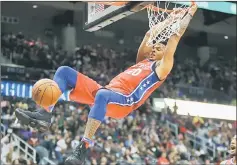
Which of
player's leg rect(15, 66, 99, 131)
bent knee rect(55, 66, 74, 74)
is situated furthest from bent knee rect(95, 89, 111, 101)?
bent knee rect(55, 66, 74, 74)

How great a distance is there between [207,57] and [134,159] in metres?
15.2

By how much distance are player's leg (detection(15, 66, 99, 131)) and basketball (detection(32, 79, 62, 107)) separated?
18 cm

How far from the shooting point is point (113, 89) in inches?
271

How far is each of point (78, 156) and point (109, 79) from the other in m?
15.0

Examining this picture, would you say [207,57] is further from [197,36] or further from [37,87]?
[37,87]

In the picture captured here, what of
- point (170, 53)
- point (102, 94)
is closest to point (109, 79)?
point (170, 53)

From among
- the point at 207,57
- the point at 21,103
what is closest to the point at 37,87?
the point at 21,103

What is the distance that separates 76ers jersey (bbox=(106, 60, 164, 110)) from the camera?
22.8 feet

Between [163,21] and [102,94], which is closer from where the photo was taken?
[102,94]

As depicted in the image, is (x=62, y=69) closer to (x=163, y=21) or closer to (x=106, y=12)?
(x=106, y=12)

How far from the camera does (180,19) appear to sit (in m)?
7.43

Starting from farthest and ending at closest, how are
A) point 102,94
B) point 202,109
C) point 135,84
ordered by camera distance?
point 202,109 → point 135,84 → point 102,94

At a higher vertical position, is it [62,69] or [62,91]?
[62,69]

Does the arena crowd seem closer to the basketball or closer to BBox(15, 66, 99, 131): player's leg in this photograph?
BBox(15, 66, 99, 131): player's leg
